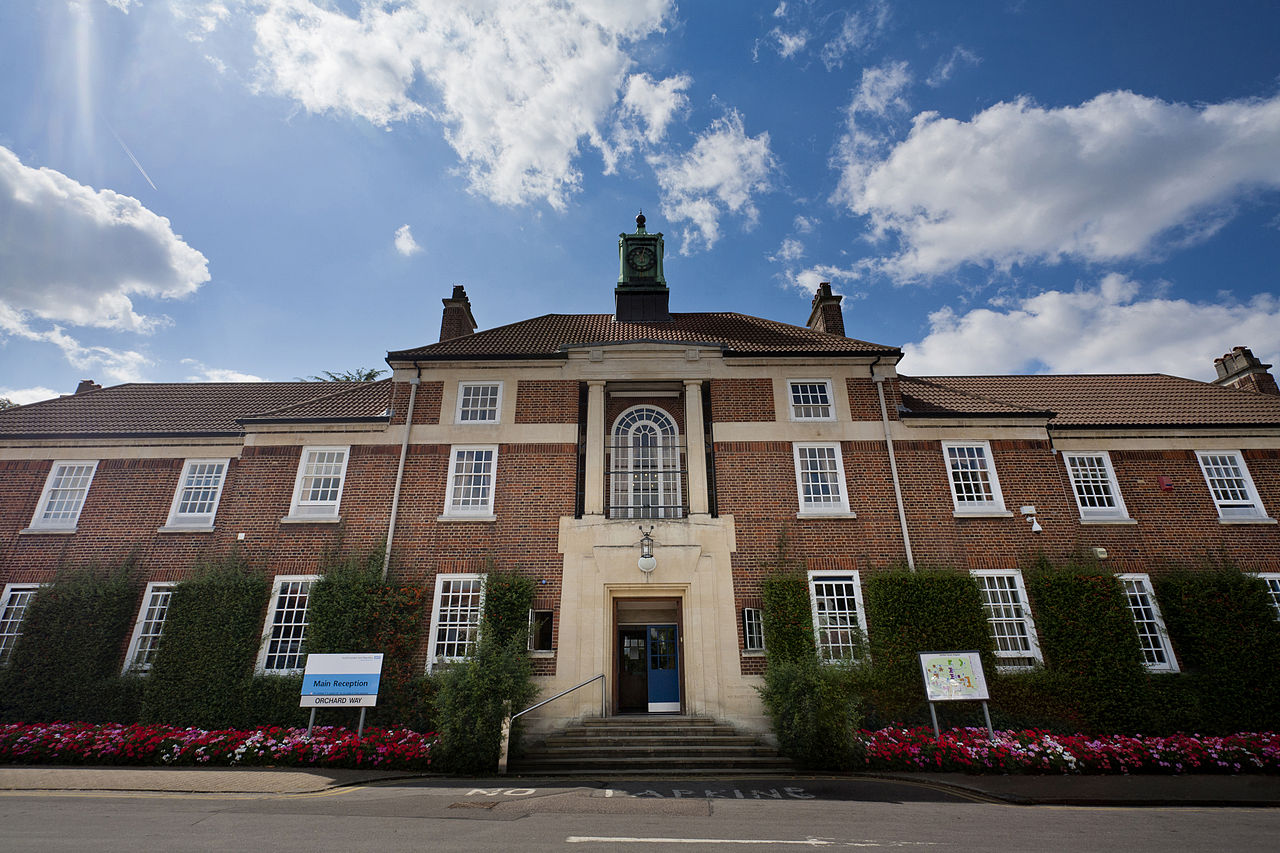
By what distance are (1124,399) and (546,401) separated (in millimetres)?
19634

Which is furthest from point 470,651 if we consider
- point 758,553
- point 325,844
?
point 758,553

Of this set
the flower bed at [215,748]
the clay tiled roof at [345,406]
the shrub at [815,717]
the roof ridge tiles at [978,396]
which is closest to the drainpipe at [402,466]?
the clay tiled roof at [345,406]

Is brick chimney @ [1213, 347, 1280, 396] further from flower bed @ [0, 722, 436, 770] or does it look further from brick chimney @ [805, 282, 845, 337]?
flower bed @ [0, 722, 436, 770]

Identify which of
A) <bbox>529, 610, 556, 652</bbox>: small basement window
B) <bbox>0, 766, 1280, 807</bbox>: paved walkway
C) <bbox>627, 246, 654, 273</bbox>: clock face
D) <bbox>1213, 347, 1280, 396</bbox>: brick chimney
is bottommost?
<bbox>0, 766, 1280, 807</bbox>: paved walkway

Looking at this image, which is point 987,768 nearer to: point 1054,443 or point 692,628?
point 692,628

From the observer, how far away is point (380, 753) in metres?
12.4

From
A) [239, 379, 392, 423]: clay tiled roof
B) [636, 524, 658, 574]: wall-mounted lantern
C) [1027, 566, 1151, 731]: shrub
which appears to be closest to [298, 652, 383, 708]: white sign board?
[636, 524, 658, 574]: wall-mounted lantern

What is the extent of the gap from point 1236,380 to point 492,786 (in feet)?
92.9

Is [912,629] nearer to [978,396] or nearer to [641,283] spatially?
[978,396]

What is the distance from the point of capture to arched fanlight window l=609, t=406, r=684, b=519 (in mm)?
16547

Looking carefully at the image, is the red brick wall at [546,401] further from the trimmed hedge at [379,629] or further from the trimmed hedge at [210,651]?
the trimmed hedge at [210,651]

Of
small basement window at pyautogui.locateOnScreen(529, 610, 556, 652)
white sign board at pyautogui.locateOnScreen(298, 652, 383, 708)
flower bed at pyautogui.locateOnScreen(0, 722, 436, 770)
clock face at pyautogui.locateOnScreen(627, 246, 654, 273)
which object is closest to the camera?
flower bed at pyautogui.locateOnScreen(0, 722, 436, 770)

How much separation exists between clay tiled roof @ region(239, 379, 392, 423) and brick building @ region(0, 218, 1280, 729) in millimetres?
103

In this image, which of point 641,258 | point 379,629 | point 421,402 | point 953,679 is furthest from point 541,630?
point 641,258
